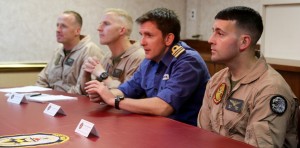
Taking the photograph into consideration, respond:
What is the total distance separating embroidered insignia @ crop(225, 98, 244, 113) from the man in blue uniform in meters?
0.41

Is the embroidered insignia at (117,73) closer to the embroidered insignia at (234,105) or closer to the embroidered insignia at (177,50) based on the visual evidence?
the embroidered insignia at (177,50)

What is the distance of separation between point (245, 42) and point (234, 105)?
332 millimetres

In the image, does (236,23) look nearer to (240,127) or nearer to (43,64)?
(240,127)

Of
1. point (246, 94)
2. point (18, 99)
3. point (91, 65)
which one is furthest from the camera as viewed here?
point (91, 65)

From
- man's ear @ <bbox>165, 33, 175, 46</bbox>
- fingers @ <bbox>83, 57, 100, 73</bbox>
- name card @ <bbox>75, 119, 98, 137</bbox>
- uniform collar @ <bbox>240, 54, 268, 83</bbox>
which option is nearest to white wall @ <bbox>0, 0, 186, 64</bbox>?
fingers @ <bbox>83, 57, 100, 73</bbox>

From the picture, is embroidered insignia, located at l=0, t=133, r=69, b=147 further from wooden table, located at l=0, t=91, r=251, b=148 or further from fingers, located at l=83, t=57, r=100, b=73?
fingers, located at l=83, t=57, r=100, b=73

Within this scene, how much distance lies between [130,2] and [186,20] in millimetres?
751

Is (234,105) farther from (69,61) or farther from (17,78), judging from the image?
(17,78)

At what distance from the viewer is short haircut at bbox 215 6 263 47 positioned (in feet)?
7.43

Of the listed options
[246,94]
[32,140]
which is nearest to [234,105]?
[246,94]

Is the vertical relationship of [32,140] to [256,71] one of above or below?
below

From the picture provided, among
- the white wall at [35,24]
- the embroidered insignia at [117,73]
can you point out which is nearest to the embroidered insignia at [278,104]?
the embroidered insignia at [117,73]

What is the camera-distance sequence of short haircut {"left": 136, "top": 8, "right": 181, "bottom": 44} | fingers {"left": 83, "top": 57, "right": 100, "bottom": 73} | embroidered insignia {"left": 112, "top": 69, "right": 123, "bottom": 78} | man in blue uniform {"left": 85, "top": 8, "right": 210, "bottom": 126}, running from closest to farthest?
1. man in blue uniform {"left": 85, "top": 8, "right": 210, "bottom": 126}
2. short haircut {"left": 136, "top": 8, "right": 181, "bottom": 44}
3. fingers {"left": 83, "top": 57, "right": 100, "bottom": 73}
4. embroidered insignia {"left": 112, "top": 69, "right": 123, "bottom": 78}

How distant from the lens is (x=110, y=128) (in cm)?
201
